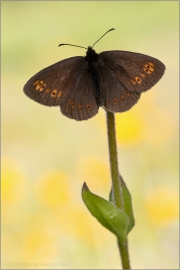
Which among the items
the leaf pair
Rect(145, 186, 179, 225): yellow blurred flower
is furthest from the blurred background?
the leaf pair

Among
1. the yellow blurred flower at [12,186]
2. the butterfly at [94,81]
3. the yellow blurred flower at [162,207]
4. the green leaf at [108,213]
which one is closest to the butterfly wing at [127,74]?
the butterfly at [94,81]

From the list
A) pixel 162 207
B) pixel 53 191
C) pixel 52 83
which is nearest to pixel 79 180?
pixel 53 191

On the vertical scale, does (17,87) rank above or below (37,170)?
above

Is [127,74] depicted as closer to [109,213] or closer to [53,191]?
[109,213]

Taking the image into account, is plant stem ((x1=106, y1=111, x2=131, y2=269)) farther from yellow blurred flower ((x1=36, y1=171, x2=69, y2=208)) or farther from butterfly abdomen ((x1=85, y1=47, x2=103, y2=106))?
yellow blurred flower ((x1=36, y1=171, x2=69, y2=208))

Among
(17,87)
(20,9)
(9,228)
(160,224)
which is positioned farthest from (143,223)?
(20,9)

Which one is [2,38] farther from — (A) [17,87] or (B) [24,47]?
(A) [17,87]
